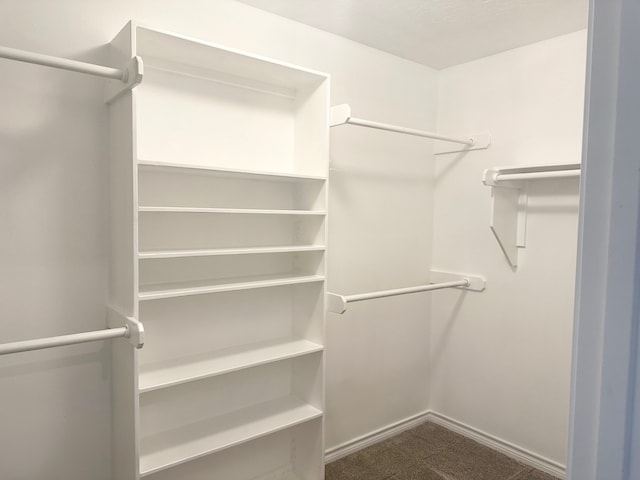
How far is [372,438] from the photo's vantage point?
263cm

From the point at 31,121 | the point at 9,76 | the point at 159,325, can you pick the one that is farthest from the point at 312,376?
the point at 9,76

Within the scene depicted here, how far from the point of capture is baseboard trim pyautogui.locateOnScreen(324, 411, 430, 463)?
2.45 m

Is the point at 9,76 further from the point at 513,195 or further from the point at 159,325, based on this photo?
the point at 513,195

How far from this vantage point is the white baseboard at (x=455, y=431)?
2.40m

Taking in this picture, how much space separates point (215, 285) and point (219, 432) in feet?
2.18

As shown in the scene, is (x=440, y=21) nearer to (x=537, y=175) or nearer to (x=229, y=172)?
(x=537, y=175)

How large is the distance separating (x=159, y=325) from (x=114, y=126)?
840mm

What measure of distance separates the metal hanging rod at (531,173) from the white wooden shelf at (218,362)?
51.0 inches

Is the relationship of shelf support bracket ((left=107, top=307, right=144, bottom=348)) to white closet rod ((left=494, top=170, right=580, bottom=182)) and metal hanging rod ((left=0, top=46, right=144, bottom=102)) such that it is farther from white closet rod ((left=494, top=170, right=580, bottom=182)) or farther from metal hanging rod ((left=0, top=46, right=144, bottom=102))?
white closet rod ((left=494, top=170, right=580, bottom=182))

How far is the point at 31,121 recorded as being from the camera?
1.52 metres

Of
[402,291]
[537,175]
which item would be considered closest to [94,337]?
[402,291]

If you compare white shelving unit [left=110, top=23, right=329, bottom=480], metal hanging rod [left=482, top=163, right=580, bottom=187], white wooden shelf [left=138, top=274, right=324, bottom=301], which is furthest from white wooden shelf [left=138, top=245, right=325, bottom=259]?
metal hanging rod [left=482, top=163, right=580, bottom=187]

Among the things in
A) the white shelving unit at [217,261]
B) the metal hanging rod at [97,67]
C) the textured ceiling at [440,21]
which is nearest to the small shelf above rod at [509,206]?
the textured ceiling at [440,21]

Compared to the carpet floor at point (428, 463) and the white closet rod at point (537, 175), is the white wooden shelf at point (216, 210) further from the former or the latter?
the carpet floor at point (428, 463)
